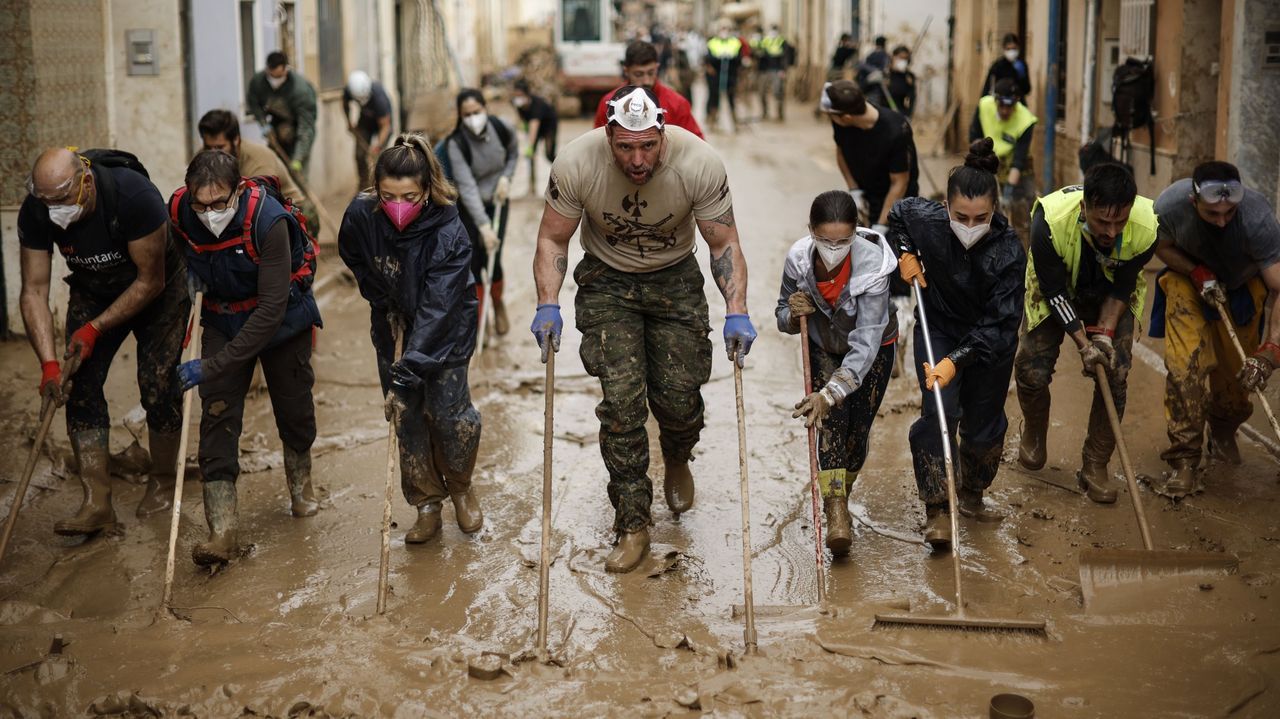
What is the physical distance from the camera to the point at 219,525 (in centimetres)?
579

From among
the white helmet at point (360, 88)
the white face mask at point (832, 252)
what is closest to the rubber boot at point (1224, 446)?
the white face mask at point (832, 252)

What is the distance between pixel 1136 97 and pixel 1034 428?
6311 mm

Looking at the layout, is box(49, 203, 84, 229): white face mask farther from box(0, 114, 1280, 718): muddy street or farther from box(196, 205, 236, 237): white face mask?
box(0, 114, 1280, 718): muddy street

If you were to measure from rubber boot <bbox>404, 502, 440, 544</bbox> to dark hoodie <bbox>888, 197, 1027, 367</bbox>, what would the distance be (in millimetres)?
2335

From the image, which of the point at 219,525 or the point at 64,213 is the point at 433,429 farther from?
the point at 64,213

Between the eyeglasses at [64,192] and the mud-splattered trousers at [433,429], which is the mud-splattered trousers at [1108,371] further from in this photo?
the eyeglasses at [64,192]

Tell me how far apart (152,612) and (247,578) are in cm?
48

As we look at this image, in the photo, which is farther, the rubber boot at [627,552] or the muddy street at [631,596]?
the rubber boot at [627,552]

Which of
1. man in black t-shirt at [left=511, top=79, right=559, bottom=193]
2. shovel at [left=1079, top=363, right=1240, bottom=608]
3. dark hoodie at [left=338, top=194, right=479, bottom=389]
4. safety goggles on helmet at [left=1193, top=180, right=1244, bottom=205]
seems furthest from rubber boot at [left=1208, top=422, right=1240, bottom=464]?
man in black t-shirt at [left=511, top=79, right=559, bottom=193]

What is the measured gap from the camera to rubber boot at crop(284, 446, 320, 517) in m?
6.39

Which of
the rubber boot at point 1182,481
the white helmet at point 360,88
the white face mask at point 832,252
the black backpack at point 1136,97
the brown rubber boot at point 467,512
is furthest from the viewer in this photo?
the white helmet at point 360,88

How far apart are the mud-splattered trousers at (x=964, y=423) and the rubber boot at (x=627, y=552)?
1.21 metres

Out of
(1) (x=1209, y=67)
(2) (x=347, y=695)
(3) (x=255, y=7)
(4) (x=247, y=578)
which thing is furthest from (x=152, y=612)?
(3) (x=255, y=7)

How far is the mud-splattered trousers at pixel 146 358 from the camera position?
244 inches
